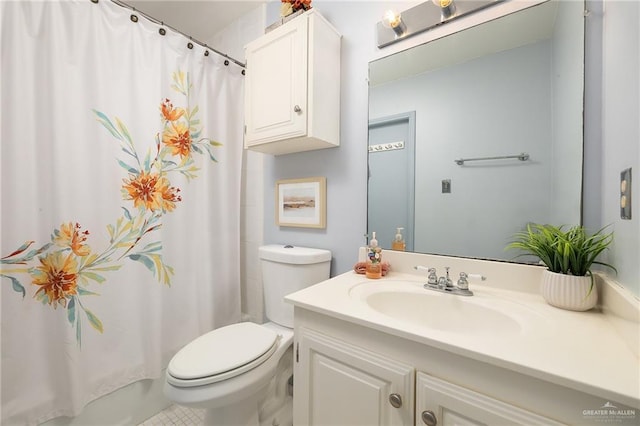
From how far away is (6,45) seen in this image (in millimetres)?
967

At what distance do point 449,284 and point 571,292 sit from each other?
32 cm

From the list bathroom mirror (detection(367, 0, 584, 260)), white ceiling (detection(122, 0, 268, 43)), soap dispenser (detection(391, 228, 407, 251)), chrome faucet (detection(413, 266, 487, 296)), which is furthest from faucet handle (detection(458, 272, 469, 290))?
white ceiling (detection(122, 0, 268, 43))

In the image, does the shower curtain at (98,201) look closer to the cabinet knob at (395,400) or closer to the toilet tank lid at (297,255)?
the toilet tank lid at (297,255)

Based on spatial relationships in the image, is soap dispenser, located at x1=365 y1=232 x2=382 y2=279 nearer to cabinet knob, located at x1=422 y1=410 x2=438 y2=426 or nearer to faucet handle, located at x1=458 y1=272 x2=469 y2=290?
faucet handle, located at x1=458 y1=272 x2=469 y2=290

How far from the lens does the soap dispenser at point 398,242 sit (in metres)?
1.17

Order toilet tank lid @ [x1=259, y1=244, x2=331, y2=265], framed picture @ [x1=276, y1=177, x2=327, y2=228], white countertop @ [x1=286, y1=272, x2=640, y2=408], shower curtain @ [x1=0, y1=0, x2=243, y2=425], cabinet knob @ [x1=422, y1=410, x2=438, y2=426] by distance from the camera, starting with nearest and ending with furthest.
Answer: white countertop @ [x1=286, y1=272, x2=640, y2=408], cabinet knob @ [x1=422, y1=410, x2=438, y2=426], shower curtain @ [x1=0, y1=0, x2=243, y2=425], toilet tank lid @ [x1=259, y1=244, x2=331, y2=265], framed picture @ [x1=276, y1=177, x2=327, y2=228]

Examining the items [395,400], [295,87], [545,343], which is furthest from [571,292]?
[295,87]

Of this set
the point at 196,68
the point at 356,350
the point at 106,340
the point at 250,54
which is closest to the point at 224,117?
the point at 196,68

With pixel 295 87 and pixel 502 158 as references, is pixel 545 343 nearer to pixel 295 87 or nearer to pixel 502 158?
pixel 502 158

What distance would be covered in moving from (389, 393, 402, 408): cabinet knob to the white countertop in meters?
0.16

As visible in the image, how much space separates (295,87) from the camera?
120cm

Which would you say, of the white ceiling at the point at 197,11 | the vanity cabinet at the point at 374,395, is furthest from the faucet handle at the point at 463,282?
the white ceiling at the point at 197,11

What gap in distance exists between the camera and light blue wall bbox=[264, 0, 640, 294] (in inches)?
25.1

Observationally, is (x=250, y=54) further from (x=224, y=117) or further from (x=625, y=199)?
(x=625, y=199)
